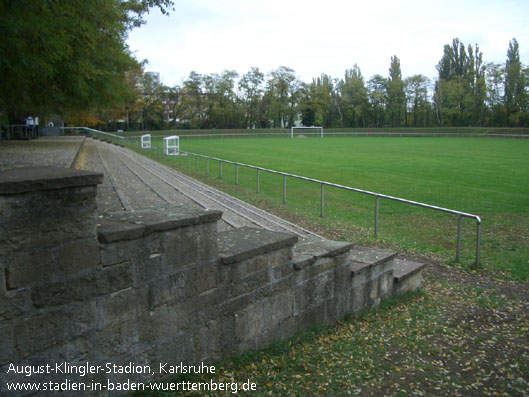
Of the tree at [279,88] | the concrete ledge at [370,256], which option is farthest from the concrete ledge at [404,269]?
the tree at [279,88]

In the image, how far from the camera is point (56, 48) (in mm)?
8117

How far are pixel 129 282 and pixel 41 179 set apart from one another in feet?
3.00

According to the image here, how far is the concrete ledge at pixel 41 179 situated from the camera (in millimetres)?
2521

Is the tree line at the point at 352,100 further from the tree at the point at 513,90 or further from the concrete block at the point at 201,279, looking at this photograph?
the concrete block at the point at 201,279

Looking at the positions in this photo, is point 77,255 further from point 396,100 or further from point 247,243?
point 396,100

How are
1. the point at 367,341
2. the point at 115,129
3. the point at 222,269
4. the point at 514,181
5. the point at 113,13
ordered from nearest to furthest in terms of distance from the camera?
the point at 222,269
the point at 367,341
the point at 113,13
the point at 514,181
the point at 115,129

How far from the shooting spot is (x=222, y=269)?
12.2ft

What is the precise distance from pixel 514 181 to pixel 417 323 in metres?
17.0

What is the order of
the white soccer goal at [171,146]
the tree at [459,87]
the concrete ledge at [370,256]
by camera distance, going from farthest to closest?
1. the tree at [459,87]
2. the white soccer goal at [171,146]
3. the concrete ledge at [370,256]

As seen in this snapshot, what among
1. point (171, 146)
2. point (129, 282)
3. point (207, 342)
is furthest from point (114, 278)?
point (171, 146)

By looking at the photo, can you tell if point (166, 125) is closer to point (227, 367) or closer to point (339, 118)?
point (339, 118)

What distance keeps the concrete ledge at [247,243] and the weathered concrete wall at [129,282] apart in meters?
0.01

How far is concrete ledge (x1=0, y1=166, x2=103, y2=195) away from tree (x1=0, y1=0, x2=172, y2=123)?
4187 millimetres

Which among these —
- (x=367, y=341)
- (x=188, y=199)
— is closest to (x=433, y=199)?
(x=188, y=199)
